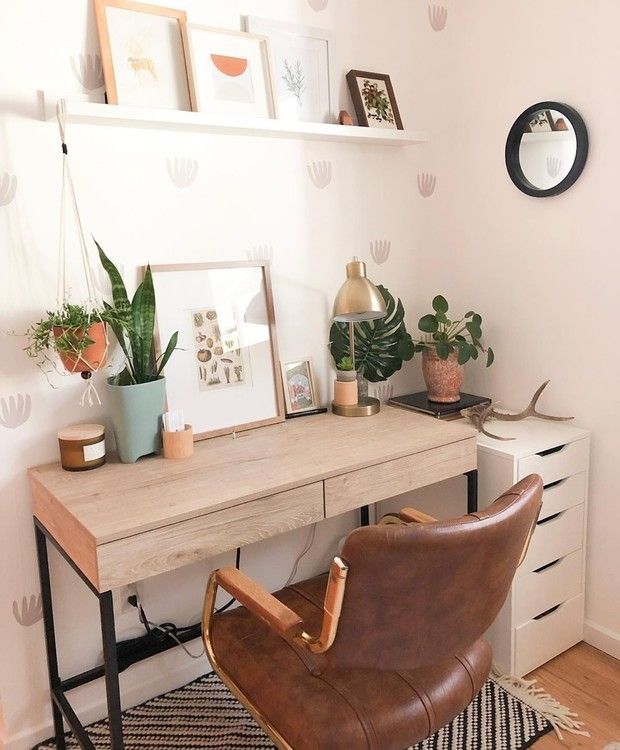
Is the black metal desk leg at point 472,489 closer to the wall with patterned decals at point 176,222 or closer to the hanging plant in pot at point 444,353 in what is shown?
the hanging plant in pot at point 444,353

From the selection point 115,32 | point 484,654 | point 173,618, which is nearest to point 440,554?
point 484,654

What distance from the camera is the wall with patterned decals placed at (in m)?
1.74

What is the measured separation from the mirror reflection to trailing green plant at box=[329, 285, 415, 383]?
602mm

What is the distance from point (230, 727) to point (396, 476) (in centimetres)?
85

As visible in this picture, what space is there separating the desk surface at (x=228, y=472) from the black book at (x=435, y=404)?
70 millimetres

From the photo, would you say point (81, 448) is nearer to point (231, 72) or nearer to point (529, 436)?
point (231, 72)

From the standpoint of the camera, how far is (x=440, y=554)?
119 cm

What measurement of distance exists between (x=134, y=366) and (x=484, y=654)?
1.09m

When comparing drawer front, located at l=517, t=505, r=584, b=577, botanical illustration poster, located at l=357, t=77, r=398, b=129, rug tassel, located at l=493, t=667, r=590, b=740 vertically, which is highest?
botanical illustration poster, located at l=357, t=77, r=398, b=129

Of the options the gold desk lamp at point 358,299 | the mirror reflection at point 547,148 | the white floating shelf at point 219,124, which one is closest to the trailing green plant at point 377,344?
the gold desk lamp at point 358,299

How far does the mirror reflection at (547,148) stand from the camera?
7.03 ft

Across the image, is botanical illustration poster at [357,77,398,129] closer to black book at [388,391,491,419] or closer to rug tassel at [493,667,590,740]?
black book at [388,391,491,419]

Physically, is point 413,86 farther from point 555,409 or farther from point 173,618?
point 173,618

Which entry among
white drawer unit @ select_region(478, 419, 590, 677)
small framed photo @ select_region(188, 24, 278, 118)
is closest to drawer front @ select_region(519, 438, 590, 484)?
white drawer unit @ select_region(478, 419, 590, 677)
